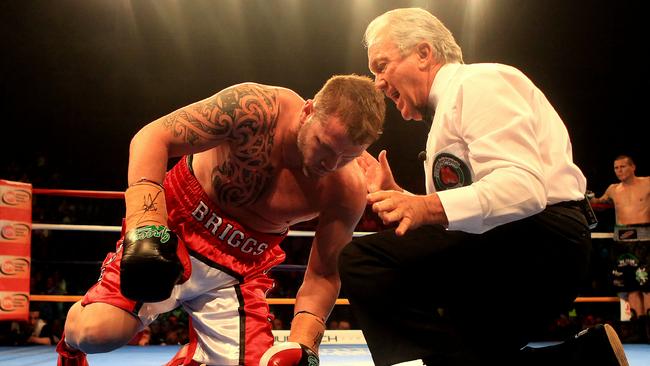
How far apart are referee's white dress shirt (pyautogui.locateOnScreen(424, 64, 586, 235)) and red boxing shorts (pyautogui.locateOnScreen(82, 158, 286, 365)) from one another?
71 cm

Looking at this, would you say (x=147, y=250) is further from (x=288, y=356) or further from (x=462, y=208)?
(x=462, y=208)

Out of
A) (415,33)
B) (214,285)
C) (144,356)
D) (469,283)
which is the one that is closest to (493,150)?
(469,283)

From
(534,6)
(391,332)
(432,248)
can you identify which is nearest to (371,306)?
(391,332)

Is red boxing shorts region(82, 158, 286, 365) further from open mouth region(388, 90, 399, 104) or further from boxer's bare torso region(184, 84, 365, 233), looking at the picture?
open mouth region(388, 90, 399, 104)

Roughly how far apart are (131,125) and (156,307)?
7159mm

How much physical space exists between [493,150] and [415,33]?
1.36 ft

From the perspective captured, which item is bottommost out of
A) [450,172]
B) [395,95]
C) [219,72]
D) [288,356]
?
[288,356]

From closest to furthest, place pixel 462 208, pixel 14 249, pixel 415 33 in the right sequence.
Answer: pixel 462 208 → pixel 415 33 → pixel 14 249

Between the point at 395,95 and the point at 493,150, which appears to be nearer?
the point at 493,150

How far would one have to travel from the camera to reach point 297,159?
1.62 meters

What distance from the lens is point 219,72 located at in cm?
823

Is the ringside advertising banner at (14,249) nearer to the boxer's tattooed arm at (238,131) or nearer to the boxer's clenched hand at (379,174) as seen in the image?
the boxer's tattooed arm at (238,131)

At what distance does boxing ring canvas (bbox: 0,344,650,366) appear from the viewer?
2.64 meters

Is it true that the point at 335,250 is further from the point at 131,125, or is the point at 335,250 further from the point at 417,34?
the point at 131,125
